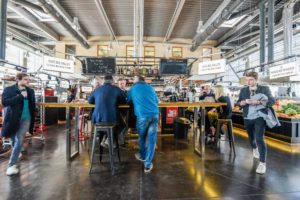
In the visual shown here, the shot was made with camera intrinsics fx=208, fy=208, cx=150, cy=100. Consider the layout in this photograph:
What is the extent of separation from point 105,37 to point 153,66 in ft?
22.4

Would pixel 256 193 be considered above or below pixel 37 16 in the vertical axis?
below

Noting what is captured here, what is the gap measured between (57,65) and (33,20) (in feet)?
15.9

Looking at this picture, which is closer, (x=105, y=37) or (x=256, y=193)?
(x=256, y=193)

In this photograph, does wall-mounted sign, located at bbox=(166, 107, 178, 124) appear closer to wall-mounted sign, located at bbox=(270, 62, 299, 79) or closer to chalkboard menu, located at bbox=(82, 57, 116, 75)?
chalkboard menu, located at bbox=(82, 57, 116, 75)

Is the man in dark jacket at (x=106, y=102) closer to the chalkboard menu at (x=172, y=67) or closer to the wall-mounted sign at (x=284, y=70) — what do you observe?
Answer: the chalkboard menu at (x=172, y=67)

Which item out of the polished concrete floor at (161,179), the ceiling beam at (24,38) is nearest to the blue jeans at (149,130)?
the polished concrete floor at (161,179)

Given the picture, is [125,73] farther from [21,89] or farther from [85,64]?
[21,89]

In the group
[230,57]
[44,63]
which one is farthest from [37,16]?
[230,57]

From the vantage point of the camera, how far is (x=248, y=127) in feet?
12.1

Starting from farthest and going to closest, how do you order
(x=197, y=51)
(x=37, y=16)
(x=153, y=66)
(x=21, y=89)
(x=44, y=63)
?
1. (x=197, y=51)
2. (x=37, y=16)
3. (x=153, y=66)
4. (x=44, y=63)
5. (x=21, y=89)

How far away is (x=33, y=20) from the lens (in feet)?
31.9

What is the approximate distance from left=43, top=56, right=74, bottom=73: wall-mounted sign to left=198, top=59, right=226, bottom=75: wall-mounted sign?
4390 millimetres

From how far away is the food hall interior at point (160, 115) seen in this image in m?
2.81

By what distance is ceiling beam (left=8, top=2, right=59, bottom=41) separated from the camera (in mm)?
8406
